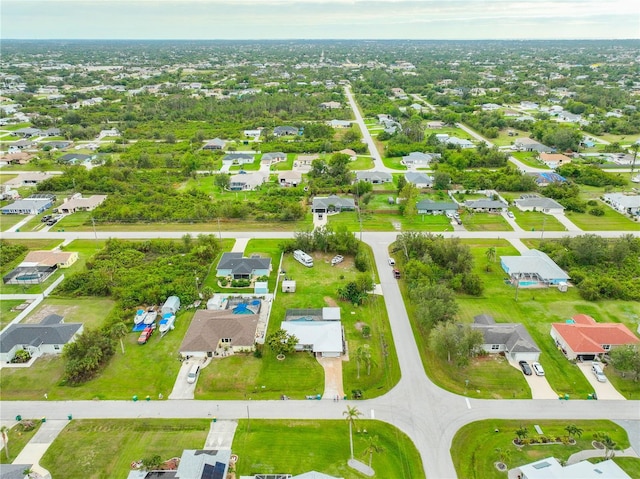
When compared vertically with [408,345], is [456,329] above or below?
above

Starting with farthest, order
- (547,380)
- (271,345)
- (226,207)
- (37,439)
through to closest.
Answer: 1. (226,207)
2. (271,345)
3. (547,380)
4. (37,439)

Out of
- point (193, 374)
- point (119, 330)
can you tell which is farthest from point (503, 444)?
point (119, 330)

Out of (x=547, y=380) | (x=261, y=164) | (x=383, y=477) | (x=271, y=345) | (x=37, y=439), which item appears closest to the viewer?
(x=383, y=477)

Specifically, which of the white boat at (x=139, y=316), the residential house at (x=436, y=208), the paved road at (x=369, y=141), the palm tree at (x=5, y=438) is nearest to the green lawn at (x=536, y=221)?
the residential house at (x=436, y=208)

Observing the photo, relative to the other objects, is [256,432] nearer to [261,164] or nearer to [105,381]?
[105,381]

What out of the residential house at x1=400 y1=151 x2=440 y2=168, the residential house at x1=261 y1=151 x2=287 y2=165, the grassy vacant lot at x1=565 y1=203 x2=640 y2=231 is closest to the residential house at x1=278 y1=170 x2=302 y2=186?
the residential house at x1=261 y1=151 x2=287 y2=165

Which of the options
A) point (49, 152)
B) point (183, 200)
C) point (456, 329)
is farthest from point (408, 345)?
point (49, 152)

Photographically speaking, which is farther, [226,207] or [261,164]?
[261,164]

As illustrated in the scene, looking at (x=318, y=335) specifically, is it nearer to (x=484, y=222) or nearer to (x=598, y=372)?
(x=598, y=372)
